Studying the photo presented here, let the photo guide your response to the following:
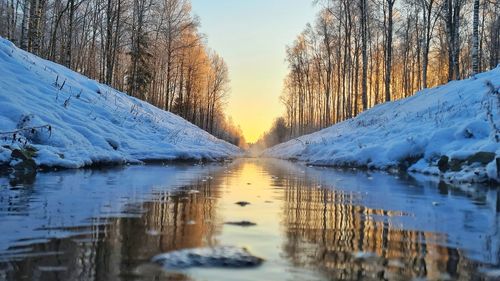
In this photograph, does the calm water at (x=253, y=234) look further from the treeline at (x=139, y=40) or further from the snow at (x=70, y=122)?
the treeline at (x=139, y=40)

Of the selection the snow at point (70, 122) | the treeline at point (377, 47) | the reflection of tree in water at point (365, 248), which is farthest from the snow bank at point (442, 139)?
the treeline at point (377, 47)

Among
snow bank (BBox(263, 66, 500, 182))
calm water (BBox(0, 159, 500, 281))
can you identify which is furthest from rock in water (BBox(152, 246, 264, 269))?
snow bank (BBox(263, 66, 500, 182))

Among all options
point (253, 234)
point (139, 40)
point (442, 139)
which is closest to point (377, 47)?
point (139, 40)

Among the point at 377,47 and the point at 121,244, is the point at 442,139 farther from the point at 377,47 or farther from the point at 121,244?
the point at 377,47

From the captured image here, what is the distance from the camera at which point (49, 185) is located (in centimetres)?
582

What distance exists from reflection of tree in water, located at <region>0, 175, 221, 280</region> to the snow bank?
6.64m

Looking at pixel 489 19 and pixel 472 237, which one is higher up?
pixel 489 19

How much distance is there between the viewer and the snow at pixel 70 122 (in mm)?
9062

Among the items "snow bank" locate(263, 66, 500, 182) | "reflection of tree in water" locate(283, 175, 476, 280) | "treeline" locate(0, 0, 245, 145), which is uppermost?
"treeline" locate(0, 0, 245, 145)

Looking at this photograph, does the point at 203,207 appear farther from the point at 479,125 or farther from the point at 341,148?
the point at 341,148

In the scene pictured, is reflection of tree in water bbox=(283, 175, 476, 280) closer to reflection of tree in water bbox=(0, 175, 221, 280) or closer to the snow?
reflection of tree in water bbox=(0, 175, 221, 280)

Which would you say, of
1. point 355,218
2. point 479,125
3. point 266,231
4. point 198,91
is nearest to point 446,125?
point 479,125

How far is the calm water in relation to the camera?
218 centimetres

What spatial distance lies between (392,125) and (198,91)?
34445mm
